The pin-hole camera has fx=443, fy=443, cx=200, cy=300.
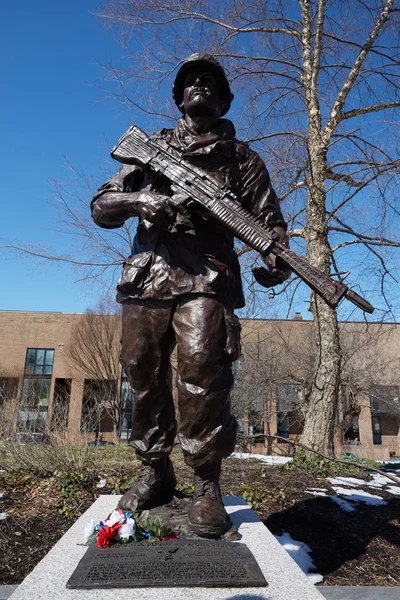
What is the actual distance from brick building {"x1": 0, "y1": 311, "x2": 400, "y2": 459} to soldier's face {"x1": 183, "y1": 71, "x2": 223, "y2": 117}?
13742mm

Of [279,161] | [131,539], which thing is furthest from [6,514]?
[279,161]

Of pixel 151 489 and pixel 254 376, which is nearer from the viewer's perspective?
pixel 151 489

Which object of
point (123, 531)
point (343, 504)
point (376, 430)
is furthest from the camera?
point (376, 430)

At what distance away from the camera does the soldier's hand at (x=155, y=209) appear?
9.07 feet

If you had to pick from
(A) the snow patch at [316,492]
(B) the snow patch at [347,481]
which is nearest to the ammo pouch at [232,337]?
(A) the snow patch at [316,492]

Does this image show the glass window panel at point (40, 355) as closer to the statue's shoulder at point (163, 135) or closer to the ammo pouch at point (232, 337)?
the statue's shoulder at point (163, 135)

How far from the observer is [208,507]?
8.93 ft

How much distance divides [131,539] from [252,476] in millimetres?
4108

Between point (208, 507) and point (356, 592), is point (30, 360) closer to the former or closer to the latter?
point (208, 507)

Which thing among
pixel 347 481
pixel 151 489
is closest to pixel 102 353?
pixel 347 481

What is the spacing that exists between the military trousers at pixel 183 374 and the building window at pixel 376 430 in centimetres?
3274

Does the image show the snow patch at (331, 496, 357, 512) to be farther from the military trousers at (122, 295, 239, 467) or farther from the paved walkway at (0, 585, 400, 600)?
the military trousers at (122, 295, 239, 467)

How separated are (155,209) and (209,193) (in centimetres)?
41

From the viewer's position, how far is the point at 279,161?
31.1 feet
